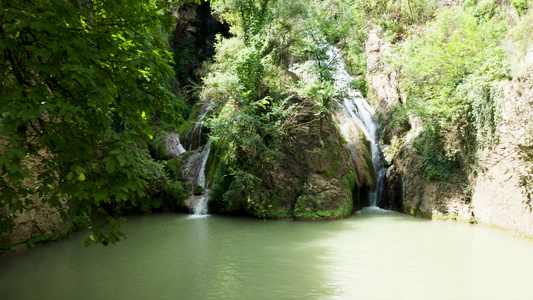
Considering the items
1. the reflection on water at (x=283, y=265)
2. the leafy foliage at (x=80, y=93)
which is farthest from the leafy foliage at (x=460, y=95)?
the leafy foliage at (x=80, y=93)

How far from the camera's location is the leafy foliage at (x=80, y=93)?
2.98 meters

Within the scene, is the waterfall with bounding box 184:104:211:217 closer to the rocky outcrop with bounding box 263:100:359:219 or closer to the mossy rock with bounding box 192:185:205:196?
the mossy rock with bounding box 192:185:205:196

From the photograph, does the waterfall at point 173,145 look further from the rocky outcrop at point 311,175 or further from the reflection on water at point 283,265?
the reflection on water at point 283,265

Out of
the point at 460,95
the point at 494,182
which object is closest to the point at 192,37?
the point at 460,95

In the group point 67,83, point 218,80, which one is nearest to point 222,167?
point 218,80

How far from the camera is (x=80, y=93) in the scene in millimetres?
3578

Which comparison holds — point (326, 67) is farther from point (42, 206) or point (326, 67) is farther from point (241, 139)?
point (42, 206)

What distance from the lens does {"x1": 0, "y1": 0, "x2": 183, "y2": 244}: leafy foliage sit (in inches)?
117

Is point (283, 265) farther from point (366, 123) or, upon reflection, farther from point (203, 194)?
point (366, 123)

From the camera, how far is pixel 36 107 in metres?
2.90

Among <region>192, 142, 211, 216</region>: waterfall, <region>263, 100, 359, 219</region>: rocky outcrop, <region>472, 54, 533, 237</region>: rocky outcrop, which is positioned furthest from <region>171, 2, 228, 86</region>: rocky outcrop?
<region>472, 54, 533, 237</region>: rocky outcrop

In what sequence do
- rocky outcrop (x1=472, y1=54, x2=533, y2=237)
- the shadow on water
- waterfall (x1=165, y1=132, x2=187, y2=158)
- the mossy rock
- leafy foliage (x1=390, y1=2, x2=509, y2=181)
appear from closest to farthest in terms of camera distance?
1. the shadow on water
2. rocky outcrop (x1=472, y1=54, x2=533, y2=237)
3. leafy foliage (x1=390, y1=2, x2=509, y2=181)
4. the mossy rock
5. waterfall (x1=165, y1=132, x2=187, y2=158)

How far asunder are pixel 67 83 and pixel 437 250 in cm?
880

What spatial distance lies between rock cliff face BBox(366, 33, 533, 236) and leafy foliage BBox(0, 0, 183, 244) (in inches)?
392
